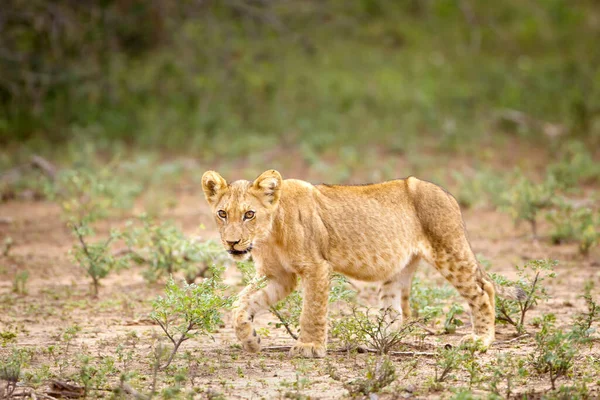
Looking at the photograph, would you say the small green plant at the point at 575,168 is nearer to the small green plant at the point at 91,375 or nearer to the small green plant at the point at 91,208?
the small green plant at the point at 91,208

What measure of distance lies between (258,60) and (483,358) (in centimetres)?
1255

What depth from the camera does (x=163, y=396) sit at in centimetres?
455

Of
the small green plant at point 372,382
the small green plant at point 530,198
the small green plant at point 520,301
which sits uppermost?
the small green plant at point 530,198

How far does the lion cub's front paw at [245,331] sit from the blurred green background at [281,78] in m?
8.71

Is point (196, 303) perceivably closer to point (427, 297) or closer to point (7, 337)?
point (7, 337)

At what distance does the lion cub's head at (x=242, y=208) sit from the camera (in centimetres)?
560

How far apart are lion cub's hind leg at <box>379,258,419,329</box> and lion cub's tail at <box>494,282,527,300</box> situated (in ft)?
1.93

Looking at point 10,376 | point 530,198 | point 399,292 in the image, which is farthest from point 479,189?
point 10,376

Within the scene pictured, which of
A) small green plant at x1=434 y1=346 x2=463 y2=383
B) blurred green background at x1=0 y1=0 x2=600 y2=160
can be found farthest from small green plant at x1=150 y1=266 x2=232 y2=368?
blurred green background at x1=0 y1=0 x2=600 y2=160

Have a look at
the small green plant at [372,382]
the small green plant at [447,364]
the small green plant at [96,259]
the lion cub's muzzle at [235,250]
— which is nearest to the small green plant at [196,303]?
the lion cub's muzzle at [235,250]

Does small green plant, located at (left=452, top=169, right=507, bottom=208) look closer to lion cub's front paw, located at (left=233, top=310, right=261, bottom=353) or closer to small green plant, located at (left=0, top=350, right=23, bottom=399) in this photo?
lion cub's front paw, located at (left=233, top=310, right=261, bottom=353)

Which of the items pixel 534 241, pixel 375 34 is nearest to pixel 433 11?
pixel 375 34

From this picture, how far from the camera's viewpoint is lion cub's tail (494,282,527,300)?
6.23m

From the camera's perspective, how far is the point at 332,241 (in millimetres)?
6078
